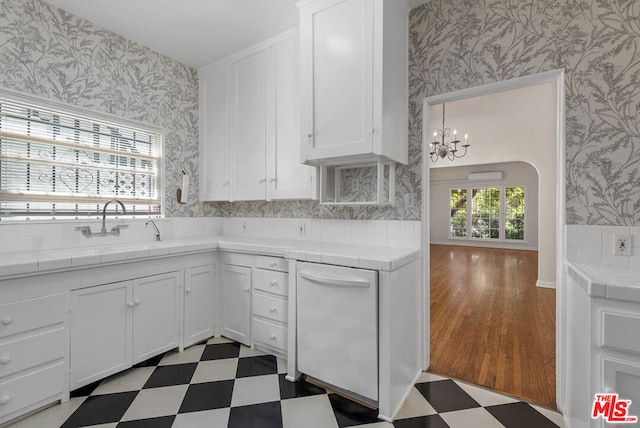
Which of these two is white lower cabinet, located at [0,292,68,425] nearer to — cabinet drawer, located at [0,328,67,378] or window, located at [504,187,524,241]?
cabinet drawer, located at [0,328,67,378]

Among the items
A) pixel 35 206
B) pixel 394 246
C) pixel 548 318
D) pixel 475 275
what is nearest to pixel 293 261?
Result: pixel 394 246

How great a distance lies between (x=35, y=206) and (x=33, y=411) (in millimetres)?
1366

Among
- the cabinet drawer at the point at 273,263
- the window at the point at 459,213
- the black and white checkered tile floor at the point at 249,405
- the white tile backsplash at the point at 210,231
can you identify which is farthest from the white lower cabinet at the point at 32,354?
the window at the point at 459,213

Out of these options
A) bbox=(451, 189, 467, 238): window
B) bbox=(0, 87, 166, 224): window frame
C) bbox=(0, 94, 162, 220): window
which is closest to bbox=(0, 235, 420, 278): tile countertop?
bbox=(0, 87, 166, 224): window frame

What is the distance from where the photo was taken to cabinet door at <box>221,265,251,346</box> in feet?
8.07

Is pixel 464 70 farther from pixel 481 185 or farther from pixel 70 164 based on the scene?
pixel 481 185

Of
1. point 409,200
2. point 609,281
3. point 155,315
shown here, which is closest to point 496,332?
point 409,200

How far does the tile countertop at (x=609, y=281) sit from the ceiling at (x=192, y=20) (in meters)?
2.02

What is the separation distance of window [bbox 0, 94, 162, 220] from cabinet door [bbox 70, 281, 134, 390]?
2.85 feet

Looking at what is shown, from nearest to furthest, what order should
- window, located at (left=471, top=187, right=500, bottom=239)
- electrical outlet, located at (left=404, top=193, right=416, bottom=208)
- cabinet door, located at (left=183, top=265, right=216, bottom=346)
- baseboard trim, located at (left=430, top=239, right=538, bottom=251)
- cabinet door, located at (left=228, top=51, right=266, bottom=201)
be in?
electrical outlet, located at (left=404, top=193, right=416, bottom=208), cabinet door, located at (left=183, top=265, right=216, bottom=346), cabinet door, located at (left=228, top=51, right=266, bottom=201), baseboard trim, located at (left=430, top=239, right=538, bottom=251), window, located at (left=471, top=187, right=500, bottom=239)

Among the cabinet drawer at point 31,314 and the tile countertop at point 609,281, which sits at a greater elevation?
the tile countertop at point 609,281

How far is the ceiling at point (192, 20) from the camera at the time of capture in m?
2.22

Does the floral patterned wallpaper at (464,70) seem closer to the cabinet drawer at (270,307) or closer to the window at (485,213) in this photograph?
the cabinet drawer at (270,307)

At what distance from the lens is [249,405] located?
69.2 inches
